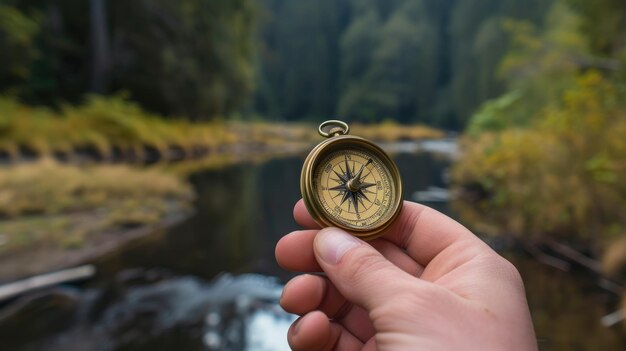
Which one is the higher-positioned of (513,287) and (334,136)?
(334,136)

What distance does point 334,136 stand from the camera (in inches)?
37.9

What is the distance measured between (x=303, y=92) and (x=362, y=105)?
1001 millimetres

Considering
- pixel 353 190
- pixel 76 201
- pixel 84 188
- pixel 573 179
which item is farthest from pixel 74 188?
pixel 353 190

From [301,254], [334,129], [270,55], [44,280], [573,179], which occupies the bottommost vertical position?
[44,280]

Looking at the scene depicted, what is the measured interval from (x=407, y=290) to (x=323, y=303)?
278 mm

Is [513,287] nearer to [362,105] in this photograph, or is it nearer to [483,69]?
[362,105]

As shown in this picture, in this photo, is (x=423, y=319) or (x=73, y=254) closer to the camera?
(x=423, y=319)

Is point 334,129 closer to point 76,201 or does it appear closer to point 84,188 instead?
point 76,201

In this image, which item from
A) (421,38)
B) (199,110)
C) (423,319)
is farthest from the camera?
(199,110)

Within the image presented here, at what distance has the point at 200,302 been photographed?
3111mm

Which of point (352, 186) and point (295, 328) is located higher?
point (352, 186)

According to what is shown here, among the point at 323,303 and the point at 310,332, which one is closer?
the point at 310,332

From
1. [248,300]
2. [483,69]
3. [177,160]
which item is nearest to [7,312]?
[248,300]

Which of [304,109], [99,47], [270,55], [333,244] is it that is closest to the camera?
[333,244]
